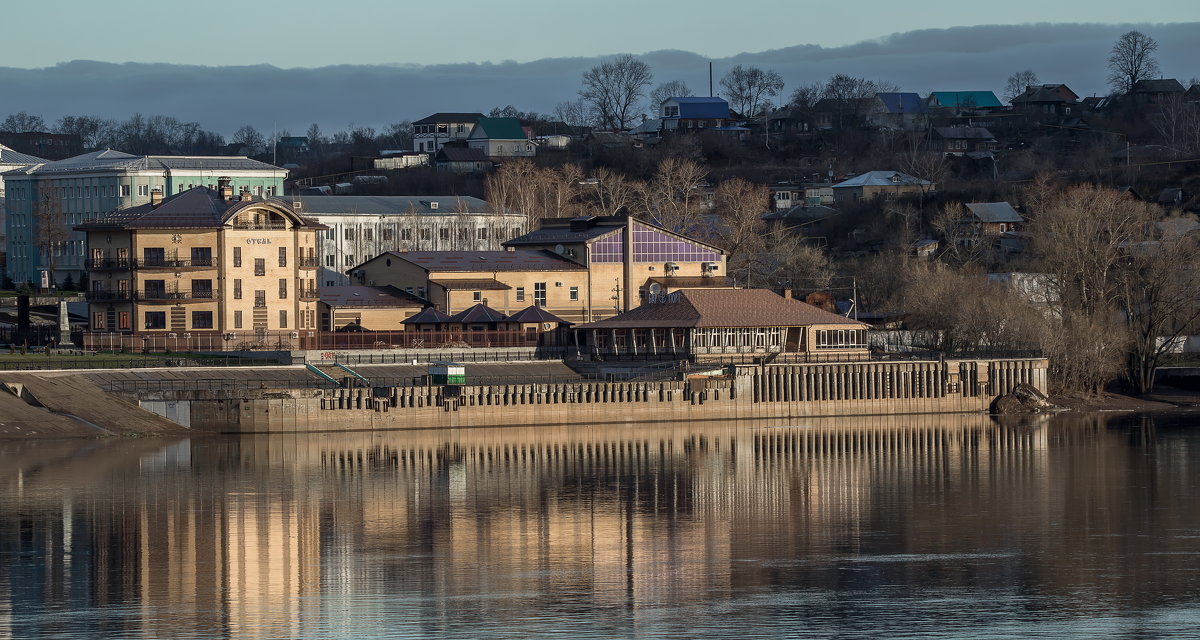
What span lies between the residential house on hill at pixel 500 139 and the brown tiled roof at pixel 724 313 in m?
100

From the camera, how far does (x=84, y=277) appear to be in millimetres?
120312

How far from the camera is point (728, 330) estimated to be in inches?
3489

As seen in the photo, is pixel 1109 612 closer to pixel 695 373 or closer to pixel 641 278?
pixel 695 373

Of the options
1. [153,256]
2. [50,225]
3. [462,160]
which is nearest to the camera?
[153,256]

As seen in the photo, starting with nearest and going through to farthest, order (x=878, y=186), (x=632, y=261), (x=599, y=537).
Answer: (x=599, y=537) < (x=632, y=261) < (x=878, y=186)

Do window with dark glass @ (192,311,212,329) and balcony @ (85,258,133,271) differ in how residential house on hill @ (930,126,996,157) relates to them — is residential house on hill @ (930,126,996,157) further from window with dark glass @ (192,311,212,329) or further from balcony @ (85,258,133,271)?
balcony @ (85,258,133,271)

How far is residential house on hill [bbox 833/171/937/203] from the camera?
162 meters

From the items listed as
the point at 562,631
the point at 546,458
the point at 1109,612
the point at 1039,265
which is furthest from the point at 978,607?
the point at 1039,265

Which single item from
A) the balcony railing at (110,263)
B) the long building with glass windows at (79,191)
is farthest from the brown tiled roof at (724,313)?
the long building with glass windows at (79,191)

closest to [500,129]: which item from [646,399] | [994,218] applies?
[994,218]

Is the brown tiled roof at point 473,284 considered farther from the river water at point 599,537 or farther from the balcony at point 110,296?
the river water at point 599,537

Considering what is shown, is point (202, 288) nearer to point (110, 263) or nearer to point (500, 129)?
point (110, 263)

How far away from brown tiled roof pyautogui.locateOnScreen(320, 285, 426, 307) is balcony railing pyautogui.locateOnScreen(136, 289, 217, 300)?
7.16 meters

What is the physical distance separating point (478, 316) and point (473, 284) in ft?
20.1
